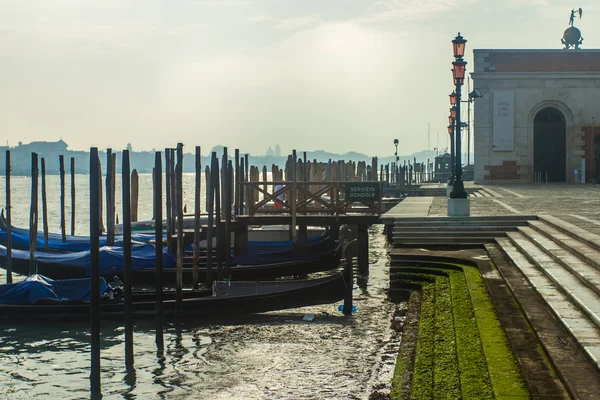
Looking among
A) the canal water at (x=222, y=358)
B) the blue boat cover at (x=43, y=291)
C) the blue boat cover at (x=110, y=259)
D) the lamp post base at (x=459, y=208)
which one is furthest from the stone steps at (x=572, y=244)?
the blue boat cover at (x=110, y=259)

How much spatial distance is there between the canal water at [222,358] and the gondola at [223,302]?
7.4 inches

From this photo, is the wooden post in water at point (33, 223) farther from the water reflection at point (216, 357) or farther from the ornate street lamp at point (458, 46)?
the ornate street lamp at point (458, 46)

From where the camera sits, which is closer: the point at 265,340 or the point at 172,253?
the point at 265,340

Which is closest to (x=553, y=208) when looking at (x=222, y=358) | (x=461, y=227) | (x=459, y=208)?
(x=459, y=208)

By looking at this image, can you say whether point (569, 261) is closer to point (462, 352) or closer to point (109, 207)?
point (462, 352)

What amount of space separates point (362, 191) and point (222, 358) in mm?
10585

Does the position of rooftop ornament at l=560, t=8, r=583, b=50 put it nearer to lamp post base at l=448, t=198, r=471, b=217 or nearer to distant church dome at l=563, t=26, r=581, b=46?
distant church dome at l=563, t=26, r=581, b=46

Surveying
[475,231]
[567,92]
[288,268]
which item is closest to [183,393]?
[475,231]

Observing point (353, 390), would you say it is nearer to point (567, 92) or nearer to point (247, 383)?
point (247, 383)

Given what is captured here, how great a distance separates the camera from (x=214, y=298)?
51.8 ft

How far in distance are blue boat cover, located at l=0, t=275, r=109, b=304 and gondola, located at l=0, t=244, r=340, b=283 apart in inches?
133

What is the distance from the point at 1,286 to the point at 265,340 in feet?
19.0

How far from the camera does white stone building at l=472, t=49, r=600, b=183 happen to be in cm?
3562

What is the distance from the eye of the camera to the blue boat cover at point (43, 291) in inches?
614
